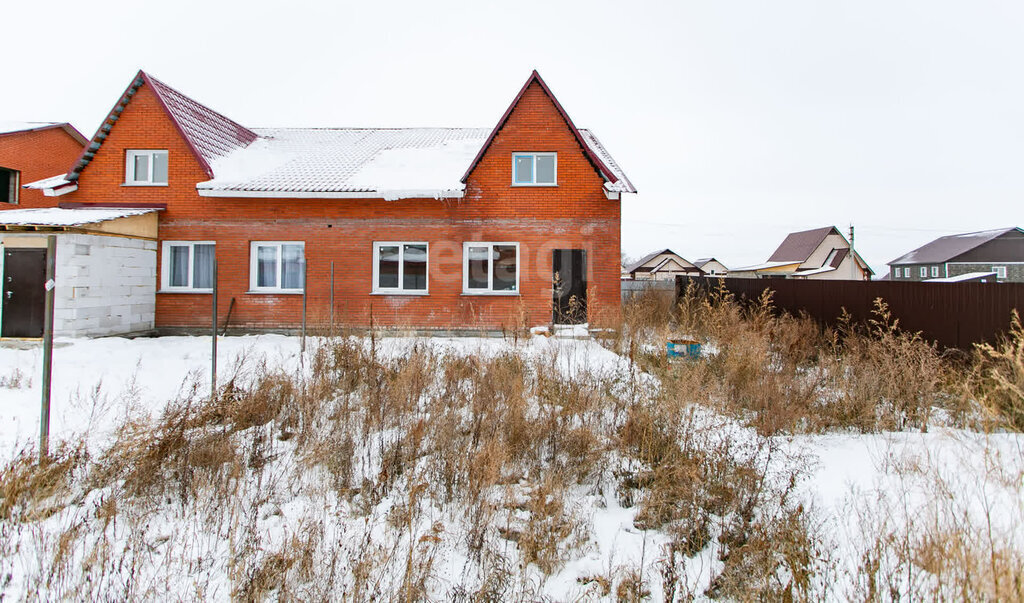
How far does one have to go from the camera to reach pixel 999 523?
3338mm

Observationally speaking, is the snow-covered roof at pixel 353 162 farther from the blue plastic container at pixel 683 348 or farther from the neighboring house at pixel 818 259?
the neighboring house at pixel 818 259

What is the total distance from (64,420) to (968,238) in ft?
201

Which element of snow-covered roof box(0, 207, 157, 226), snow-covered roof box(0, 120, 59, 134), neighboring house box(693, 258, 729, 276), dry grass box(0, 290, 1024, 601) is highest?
snow-covered roof box(0, 120, 59, 134)

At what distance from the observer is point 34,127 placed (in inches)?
749

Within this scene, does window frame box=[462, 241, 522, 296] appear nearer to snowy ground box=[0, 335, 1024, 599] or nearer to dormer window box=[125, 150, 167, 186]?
snowy ground box=[0, 335, 1024, 599]

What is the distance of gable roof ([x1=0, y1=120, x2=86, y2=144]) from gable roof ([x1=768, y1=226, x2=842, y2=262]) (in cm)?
5457

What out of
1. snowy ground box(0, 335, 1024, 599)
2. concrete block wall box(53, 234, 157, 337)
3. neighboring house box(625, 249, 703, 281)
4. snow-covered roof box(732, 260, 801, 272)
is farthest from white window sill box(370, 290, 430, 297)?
snow-covered roof box(732, 260, 801, 272)

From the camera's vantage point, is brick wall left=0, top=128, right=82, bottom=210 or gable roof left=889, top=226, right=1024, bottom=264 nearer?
brick wall left=0, top=128, right=82, bottom=210

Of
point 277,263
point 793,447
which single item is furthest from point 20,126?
point 793,447

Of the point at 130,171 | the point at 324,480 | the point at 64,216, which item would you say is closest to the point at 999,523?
the point at 324,480

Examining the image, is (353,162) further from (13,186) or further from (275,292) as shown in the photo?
(13,186)

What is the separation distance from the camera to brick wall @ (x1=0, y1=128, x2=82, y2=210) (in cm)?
1798

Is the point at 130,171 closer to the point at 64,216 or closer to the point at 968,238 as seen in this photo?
the point at 64,216

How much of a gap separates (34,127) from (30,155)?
115 cm
